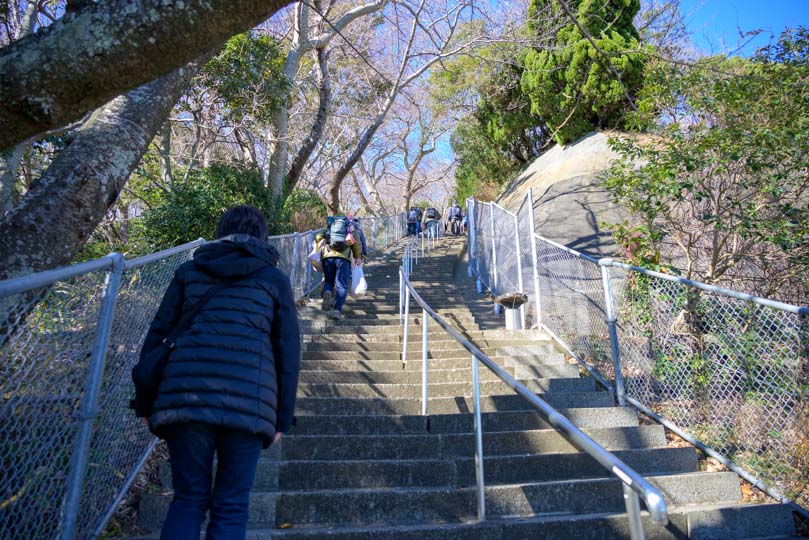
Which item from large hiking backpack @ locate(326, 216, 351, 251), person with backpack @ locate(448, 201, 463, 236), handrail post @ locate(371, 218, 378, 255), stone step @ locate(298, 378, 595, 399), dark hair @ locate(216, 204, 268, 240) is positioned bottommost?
stone step @ locate(298, 378, 595, 399)

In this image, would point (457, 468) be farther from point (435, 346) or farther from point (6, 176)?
point (6, 176)

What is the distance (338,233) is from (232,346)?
5.41 metres

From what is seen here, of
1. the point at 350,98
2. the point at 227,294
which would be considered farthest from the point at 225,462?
the point at 350,98

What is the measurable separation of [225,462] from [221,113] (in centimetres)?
922

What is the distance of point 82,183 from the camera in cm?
337

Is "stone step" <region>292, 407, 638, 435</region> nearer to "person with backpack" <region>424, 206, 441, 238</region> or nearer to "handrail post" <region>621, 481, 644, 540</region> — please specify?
"handrail post" <region>621, 481, 644, 540</region>

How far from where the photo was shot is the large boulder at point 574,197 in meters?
12.2

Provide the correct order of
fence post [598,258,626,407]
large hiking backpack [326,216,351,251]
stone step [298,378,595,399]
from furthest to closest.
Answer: large hiking backpack [326,216,351,251] < stone step [298,378,595,399] < fence post [598,258,626,407]

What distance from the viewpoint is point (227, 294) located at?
2.13m

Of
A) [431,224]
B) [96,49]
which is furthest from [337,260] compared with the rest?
[431,224]

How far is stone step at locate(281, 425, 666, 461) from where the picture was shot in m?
3.71

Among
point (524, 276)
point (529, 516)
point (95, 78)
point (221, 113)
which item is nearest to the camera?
point (95, 78)

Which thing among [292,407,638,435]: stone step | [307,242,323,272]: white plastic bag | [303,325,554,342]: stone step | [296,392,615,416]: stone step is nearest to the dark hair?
[292,407,638,435]: stone step

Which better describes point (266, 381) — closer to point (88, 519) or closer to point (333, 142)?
point (88, 519)
